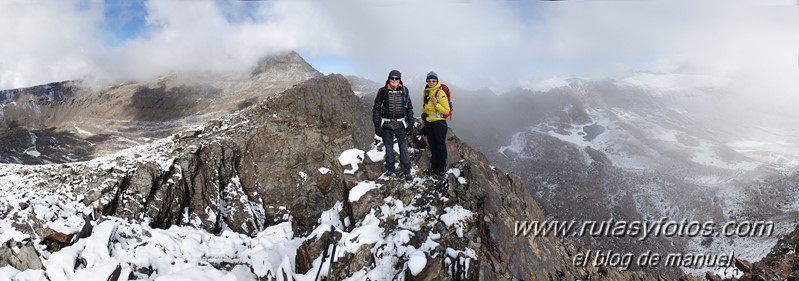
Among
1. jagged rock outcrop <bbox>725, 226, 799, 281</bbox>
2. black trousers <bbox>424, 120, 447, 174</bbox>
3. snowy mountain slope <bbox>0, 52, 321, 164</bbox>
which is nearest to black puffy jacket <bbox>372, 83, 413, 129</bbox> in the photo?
black trousers <bbox>424, 120, 447, 174</bbox>

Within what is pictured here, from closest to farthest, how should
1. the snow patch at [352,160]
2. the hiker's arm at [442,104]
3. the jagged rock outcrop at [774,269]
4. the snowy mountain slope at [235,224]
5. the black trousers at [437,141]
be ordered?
the snowy mountain slope at [235,224] → the hiker's arm at [442,104] → the black trousers at [437,141] → the jagged rock outcrop at [774,269] → the snow patch at [352,160]

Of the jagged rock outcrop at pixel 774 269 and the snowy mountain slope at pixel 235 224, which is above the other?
the snowy mountain slope at pixel 235 224

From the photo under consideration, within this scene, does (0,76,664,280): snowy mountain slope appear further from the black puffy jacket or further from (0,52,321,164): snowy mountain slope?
(0,52,321,164): snowy mountain slope

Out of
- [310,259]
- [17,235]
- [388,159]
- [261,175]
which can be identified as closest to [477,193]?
[388,159]

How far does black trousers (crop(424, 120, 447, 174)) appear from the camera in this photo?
442 inches

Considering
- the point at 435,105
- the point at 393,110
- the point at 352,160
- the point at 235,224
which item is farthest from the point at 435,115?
the point at 235,224

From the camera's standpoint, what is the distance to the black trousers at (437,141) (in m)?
11.2

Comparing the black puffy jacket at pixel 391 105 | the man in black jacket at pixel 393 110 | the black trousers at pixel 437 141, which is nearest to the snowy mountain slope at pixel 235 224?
Result: the black trousers at pixel 437 141

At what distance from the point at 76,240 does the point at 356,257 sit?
29.9 feet

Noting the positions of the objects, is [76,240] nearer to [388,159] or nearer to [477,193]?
[388,159]

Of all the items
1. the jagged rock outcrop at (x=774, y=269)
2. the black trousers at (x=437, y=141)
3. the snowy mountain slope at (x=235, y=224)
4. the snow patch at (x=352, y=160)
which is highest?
the black trousers at (x=437, y=141)

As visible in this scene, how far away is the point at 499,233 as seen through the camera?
10148mm

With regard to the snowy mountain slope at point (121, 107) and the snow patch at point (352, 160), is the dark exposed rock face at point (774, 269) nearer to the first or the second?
the snow patch at point (352, 160)

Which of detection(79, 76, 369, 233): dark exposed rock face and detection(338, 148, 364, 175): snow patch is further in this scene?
detection(79, 76, 369, 233): dark exposed rock face
